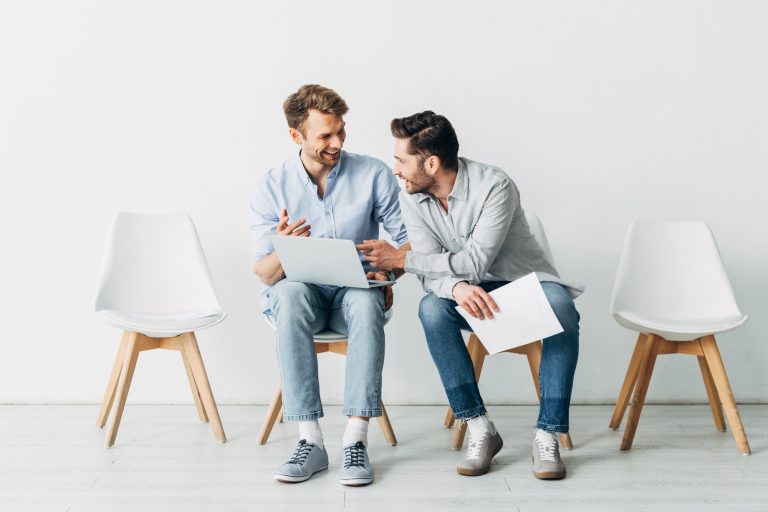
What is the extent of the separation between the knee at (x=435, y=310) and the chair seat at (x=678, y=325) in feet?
2.08

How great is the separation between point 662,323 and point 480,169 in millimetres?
767

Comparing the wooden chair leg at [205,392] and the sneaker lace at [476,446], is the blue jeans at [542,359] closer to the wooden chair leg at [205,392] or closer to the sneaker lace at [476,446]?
the sneaker lace at [476,446]

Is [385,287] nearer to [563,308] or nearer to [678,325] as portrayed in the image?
[563,308]

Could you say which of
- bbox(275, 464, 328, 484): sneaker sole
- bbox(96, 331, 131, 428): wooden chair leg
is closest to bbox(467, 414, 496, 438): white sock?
bbox(275, 464, 328, 484): sneaker sole

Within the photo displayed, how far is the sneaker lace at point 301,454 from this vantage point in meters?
2.13

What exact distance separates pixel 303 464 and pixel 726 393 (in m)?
1.30

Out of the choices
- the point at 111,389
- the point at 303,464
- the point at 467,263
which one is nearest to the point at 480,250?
the point at 467,263

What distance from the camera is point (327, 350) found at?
8.25ft

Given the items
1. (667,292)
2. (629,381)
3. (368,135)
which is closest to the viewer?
(629,381)

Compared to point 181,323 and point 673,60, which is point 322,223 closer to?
point 181,323

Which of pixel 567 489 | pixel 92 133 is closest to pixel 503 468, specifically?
pixel 567 489

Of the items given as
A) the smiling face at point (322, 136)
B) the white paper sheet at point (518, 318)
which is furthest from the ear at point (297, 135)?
the white paper sheet at point (518, 318)

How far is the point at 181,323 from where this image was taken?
8.32 ft

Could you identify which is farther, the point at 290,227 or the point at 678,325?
the point at 678,325
